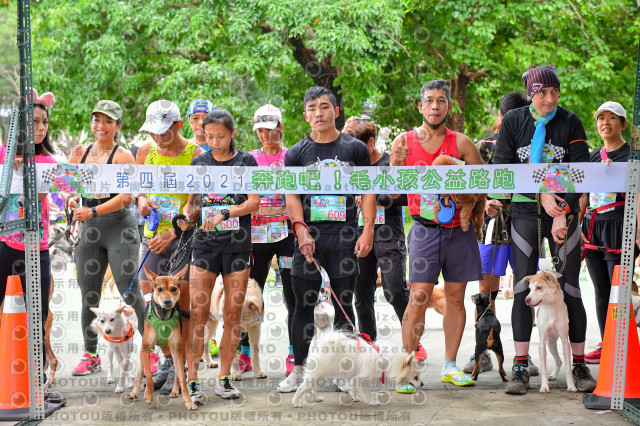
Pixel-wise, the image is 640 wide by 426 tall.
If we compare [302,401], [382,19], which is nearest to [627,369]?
[302,401]

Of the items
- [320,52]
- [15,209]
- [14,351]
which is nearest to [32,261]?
[15,209]

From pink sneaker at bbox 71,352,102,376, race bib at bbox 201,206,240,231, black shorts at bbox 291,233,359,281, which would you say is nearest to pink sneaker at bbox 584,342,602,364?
black shorts at bbox 291,233,359,281

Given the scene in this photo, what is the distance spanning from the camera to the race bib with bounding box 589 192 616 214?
536 centimetres

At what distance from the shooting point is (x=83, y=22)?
1330 cm

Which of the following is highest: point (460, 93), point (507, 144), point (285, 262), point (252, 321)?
point (460, 93)

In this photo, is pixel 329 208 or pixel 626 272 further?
pixel 329 208

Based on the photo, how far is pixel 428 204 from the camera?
4957 mm

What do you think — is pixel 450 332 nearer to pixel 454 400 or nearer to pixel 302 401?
pixel 454 400

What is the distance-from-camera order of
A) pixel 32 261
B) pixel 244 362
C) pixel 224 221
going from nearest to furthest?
pixel 32 261, pixel 224 221, pixel 244 362

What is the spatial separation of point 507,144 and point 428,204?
66cm

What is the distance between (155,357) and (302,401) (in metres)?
1.43

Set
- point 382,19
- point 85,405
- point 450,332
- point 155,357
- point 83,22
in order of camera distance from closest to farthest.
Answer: point 85,405
point 450,332
point 155,357
point 382,19
point 83,22

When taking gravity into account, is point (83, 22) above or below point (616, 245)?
above

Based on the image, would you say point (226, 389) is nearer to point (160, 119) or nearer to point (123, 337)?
point (123, 337)
